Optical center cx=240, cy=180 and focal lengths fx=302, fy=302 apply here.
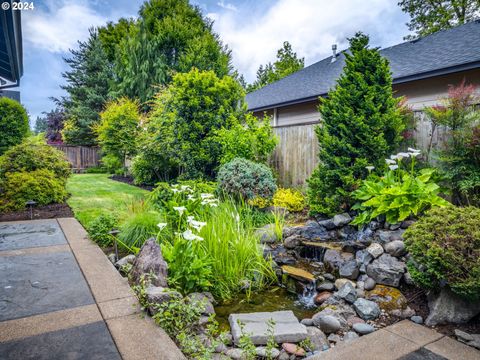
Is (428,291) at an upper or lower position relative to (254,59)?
lower

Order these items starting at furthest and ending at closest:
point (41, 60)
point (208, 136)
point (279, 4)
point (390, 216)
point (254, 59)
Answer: point (254, 59) < point (279, 4) < point (41, 60) < point (208, 136) < point (390, 216)

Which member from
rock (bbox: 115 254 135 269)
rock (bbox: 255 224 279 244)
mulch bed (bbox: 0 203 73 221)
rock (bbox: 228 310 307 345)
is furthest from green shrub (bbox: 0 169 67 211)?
rock (bbox: 228 310 307 345)

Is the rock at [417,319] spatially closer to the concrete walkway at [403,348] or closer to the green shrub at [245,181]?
the concrete walkway at [403,348]

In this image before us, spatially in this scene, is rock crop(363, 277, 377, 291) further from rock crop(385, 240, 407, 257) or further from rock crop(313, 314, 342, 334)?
rock crop(313, 314, 342, 334)

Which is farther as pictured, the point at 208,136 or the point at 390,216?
the point at 208,136

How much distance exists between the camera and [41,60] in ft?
26.1

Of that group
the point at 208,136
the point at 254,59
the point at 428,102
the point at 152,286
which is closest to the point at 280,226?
the point at 152,286

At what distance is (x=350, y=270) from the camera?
3652 millimetres

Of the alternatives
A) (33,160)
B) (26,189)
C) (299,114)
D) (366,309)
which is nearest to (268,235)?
(366,309)

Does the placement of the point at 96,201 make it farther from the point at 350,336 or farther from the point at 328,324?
the point at 350,336

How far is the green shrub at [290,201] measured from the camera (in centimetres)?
609

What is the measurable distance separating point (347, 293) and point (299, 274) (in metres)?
0.75

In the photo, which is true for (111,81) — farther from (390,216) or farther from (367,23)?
(390,216)

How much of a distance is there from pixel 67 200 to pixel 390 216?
7056 mm
